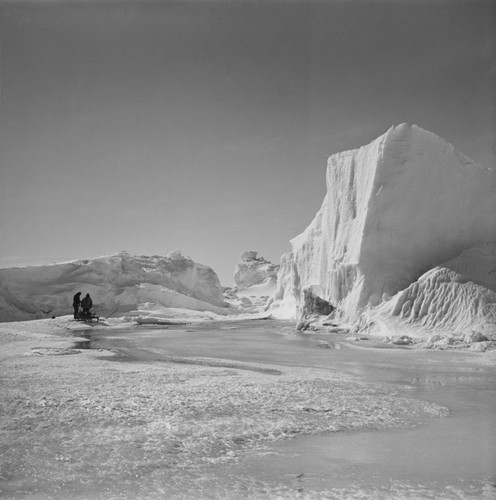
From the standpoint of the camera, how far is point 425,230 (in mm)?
17281

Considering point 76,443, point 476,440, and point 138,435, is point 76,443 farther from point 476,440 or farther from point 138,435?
point 476,440

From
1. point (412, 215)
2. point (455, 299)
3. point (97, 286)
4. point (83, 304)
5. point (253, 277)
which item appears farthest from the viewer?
point (253, 277)

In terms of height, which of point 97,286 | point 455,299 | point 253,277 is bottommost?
point 455,299

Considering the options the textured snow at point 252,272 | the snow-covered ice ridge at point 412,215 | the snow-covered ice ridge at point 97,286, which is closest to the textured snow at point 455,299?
the snow-covered ice ridge at point 412,215

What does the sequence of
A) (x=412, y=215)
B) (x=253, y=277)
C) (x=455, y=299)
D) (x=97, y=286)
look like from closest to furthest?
1. (x=455, y=299)
2. (x=412, y=215)
3. (x=97, y=286)
4. (x=253, y=277)

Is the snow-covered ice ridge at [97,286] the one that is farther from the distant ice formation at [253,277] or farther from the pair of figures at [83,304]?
the distant ice formation at [253,277]

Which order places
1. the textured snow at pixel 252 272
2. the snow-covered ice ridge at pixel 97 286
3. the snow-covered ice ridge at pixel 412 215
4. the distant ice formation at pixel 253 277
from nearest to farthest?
the snow-covered ice ridge at pixel 412 215 < the snow-covered ice ridge at pixel 97 286 < the distant ice formation at pixel 253 277 < the textured snow at pixel 252 272

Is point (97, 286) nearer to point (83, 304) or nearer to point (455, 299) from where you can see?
point (83, 304)

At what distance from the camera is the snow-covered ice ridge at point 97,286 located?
31.8 m

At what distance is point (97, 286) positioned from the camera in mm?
37281

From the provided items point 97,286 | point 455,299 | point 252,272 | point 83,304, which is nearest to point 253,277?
point 252,272

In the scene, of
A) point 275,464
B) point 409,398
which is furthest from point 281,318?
point 275,464

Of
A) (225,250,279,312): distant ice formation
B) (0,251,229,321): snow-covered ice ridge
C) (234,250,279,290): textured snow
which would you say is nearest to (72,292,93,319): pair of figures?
(0,251,229,321): snow-covered ice ridge

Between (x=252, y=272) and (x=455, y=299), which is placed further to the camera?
(x=252, y=272)
